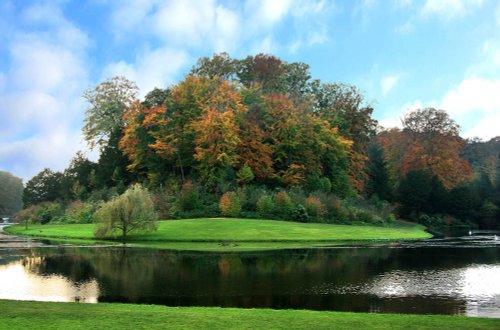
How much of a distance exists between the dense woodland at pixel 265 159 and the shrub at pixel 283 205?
135mm

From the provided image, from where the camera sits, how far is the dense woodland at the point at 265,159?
66.5m

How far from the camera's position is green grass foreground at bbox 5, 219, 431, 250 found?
45094mm

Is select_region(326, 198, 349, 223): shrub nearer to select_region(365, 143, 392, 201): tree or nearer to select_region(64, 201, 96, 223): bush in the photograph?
select_region(365, 143, 392, 201): tree

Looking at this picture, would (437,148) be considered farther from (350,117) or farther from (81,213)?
(81,213)

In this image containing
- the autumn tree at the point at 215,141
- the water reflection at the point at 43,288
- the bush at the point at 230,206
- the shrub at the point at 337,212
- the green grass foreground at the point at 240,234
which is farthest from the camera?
the autumn tree at the point at 215,141

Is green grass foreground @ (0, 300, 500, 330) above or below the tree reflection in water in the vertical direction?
above

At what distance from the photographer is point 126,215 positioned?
1887 inches

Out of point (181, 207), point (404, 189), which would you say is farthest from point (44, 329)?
point (404, 189)

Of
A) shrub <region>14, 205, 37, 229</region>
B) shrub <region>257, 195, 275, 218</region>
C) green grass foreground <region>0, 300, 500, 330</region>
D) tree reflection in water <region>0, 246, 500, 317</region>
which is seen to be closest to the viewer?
green grass foreground <region>0, 300, 500, 330</region>

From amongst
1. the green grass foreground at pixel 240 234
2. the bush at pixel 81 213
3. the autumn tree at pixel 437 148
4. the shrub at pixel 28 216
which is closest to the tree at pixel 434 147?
the autumn tree at pixel 437 148

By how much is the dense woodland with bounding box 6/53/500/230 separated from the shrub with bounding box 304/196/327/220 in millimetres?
142

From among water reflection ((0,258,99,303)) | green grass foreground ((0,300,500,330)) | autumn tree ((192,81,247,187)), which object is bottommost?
water reflection ((0,258,99,303))

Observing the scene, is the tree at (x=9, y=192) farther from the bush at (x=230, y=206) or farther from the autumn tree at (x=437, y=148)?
the autumn tree at (x=437, y=148)

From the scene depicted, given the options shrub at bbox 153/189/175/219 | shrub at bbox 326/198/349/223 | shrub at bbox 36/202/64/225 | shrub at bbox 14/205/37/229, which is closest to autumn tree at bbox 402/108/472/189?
shrub at bbox 326/198/349/223
